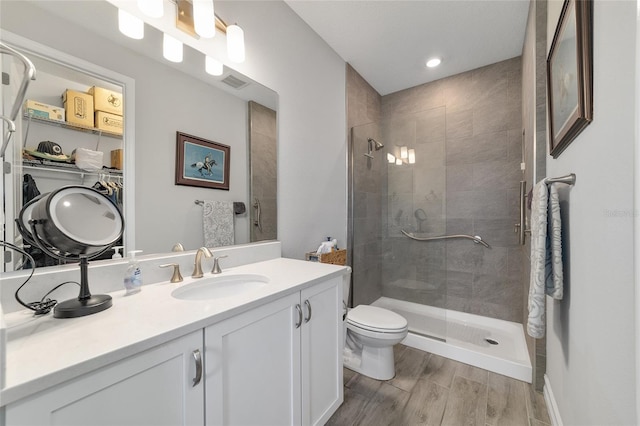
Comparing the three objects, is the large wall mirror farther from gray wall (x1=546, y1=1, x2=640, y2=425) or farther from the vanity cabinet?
gray wall (x1=546, y1=1, x2=640, y2=425)

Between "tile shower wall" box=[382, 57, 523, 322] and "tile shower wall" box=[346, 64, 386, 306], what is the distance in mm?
112

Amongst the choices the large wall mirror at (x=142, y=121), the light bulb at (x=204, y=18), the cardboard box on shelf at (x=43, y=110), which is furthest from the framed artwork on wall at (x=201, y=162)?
the light bulb at (x=204, y=18)

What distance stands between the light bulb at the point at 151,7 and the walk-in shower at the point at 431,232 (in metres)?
1.76

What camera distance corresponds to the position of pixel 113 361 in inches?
22.8

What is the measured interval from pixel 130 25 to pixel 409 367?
2.57 metres

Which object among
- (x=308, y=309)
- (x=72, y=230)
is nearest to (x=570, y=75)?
(x=308, y=309)

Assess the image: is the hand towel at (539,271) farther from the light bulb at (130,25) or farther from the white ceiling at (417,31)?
the light bulb at (130,25)

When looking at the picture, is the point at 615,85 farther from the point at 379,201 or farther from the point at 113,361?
the point at 379,201

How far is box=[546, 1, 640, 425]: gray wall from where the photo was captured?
610 mm

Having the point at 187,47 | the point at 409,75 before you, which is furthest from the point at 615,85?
the point at 409,75

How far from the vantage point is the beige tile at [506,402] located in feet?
4.55

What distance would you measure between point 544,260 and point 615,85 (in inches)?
27.2

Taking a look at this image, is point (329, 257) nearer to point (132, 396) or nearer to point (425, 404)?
point (425, 404)

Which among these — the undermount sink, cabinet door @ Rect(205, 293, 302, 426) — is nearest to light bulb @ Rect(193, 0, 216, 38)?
the undermount sink
